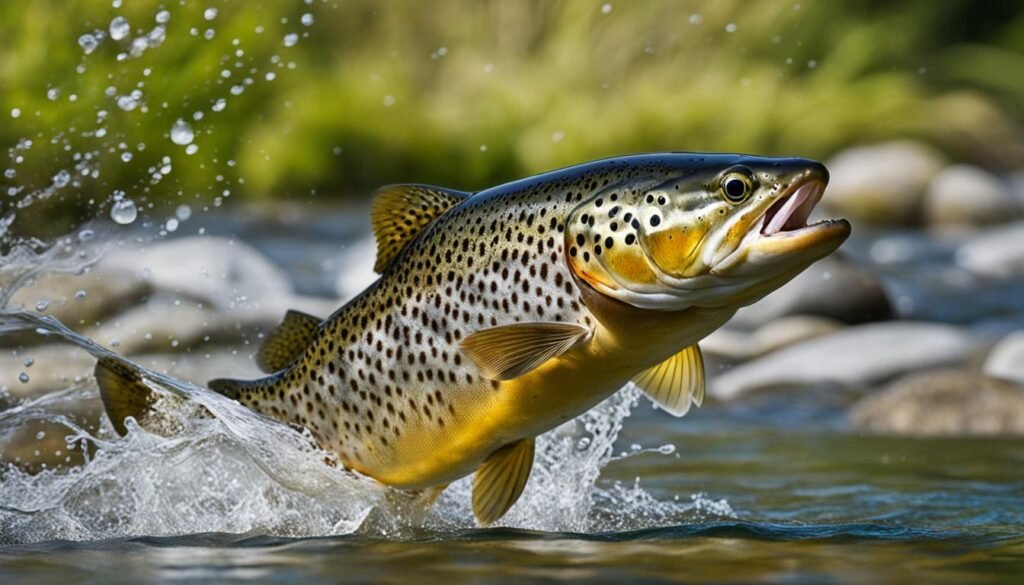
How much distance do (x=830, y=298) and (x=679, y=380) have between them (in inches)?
291

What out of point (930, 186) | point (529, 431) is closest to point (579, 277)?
point (529, 431)

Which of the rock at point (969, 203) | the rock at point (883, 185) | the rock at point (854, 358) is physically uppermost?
the rock at point (883, 185)

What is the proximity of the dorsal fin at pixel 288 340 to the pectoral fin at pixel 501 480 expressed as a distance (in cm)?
74

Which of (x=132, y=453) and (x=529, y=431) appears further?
(x=132, y=453)

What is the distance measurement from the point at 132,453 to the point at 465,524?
3.51 ft

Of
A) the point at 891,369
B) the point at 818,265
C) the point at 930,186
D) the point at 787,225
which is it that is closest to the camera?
the point at 787,225

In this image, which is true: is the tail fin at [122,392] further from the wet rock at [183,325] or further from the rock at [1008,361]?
the rock at [1008,361]

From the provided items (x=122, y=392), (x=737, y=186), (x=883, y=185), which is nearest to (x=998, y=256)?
(x=883, y=185)

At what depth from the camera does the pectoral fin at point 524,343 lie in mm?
4047

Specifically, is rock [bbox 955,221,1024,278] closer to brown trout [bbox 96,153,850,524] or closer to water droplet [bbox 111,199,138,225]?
water droplet [bbox 111,199,138,225]

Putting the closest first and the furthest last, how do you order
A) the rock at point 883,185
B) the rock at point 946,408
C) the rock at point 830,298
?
the rock at point 946,408 → the rock at point 830,298 → the rock at point 883,185

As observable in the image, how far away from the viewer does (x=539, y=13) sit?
2123 centimetres

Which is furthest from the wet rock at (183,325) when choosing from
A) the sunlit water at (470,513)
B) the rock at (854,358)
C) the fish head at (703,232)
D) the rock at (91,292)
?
the fish head at (703,232)

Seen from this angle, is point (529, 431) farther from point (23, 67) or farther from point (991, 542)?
point (23, 67)
